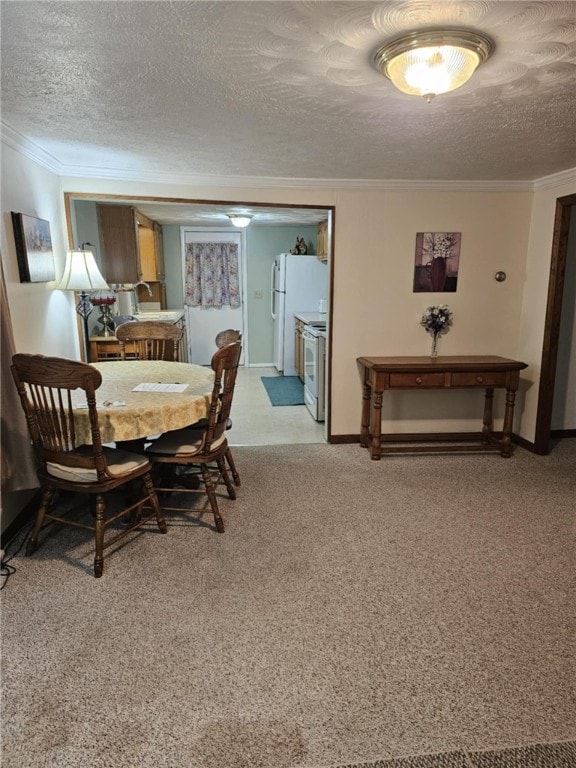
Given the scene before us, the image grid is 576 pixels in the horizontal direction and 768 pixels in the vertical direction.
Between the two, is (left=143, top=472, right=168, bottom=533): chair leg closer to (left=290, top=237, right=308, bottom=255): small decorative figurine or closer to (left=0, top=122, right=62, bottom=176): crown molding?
(left=0, top=122, right=62, bottom=176): crown molding

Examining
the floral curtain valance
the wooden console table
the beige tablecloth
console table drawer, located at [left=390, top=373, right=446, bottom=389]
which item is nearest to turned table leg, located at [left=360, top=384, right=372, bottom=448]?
the wooden console table

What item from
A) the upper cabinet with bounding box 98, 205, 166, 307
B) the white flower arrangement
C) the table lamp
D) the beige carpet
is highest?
the upper cabinet with bounding box 98, 205, 166, 307

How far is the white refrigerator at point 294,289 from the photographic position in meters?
6.40

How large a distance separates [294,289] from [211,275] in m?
1.56

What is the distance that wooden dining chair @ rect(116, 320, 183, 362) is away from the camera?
11.9 feet

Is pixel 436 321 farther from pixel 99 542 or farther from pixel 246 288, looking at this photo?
pixel 246 288

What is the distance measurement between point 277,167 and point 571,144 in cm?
185

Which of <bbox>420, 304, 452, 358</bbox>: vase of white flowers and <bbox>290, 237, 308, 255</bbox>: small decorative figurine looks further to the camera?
<bbox>290, 237, 308, 255</bbox>: small decorative figurine

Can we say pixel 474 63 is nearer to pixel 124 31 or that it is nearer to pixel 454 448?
pixel 124 31

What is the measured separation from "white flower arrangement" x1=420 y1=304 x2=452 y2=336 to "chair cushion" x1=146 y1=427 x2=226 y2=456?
2149 mm

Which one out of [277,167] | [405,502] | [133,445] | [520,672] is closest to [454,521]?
[405,502]

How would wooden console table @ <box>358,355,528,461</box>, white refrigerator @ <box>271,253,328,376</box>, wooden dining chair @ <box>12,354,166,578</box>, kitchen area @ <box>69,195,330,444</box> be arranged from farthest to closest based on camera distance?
white refrigerator @ <box>271,253,328,376</box>, kitchen area @ <box>69,195,330,444</box>, wooden console table @ <box>358,355,528,461</box>, wooden dining chair @ <box>12,354,166,578</box>

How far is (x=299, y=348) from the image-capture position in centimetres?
638

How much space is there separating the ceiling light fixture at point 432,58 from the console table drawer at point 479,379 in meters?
2.45
